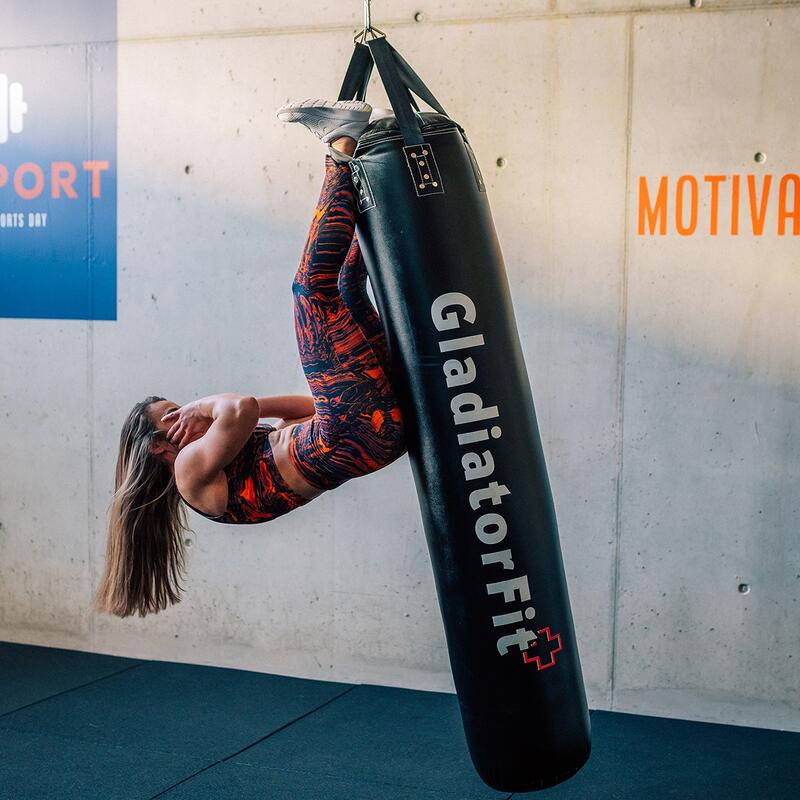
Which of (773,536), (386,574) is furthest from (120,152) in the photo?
(773,536)

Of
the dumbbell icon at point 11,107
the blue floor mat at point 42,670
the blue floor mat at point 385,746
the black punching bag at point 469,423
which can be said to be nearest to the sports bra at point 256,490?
the black punching bag at point 469,423

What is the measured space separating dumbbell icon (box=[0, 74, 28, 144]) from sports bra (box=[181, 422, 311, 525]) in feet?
9.59

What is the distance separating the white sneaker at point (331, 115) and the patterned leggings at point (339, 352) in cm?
8

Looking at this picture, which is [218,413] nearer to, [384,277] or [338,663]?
[384,277]

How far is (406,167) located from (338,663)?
9.36 feet

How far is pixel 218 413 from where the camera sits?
255 centimetres

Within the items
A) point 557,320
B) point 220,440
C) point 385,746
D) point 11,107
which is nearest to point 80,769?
point 385,746

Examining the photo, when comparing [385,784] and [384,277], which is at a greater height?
[384,277]

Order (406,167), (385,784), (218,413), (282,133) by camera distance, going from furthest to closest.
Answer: (282,133) < (385,784) < (218,413) < (406,167)

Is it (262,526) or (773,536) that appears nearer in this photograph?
(773,536)

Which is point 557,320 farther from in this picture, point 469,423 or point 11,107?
point 11,107

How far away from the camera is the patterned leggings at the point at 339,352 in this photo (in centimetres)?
228

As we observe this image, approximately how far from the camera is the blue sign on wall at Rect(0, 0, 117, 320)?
15.4 feet

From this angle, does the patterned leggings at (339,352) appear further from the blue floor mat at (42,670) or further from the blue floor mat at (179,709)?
the blue floor mat at (42,670)
